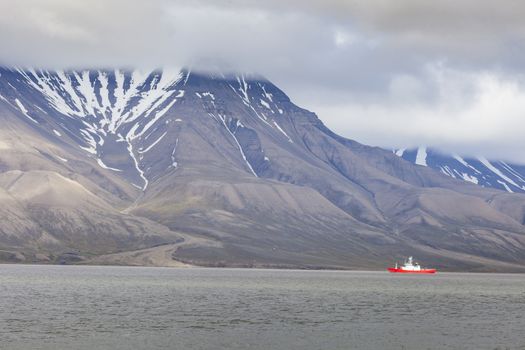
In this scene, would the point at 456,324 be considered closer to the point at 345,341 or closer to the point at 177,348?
the point at 345,341

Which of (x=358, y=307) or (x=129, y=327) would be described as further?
(x=358, y=307)

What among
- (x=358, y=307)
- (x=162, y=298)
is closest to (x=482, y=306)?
(x=358, y=307)

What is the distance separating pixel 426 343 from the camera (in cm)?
10512

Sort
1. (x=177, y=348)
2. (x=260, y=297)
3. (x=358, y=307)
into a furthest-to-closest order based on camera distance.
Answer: (x=260, y=297), (x=358, y=307), (x=177, y=348)

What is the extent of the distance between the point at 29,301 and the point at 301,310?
4959 cm

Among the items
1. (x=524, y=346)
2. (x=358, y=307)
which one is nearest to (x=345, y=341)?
(x=524, y=346)

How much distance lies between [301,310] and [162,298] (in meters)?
35.8

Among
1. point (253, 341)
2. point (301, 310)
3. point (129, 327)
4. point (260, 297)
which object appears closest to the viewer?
point (253, 341)

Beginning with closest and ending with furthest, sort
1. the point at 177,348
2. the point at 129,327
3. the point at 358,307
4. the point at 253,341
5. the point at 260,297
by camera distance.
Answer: the point at 177,348
the point at 253,341
the point at 129,327
the point at 358,307
the point at 260,297

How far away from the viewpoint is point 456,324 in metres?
131

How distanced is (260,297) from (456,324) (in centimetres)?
6050

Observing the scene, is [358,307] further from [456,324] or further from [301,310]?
[456,324]

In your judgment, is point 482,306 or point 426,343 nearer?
point 426,343

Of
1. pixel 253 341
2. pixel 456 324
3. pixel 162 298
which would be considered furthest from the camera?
pixel 162 298
